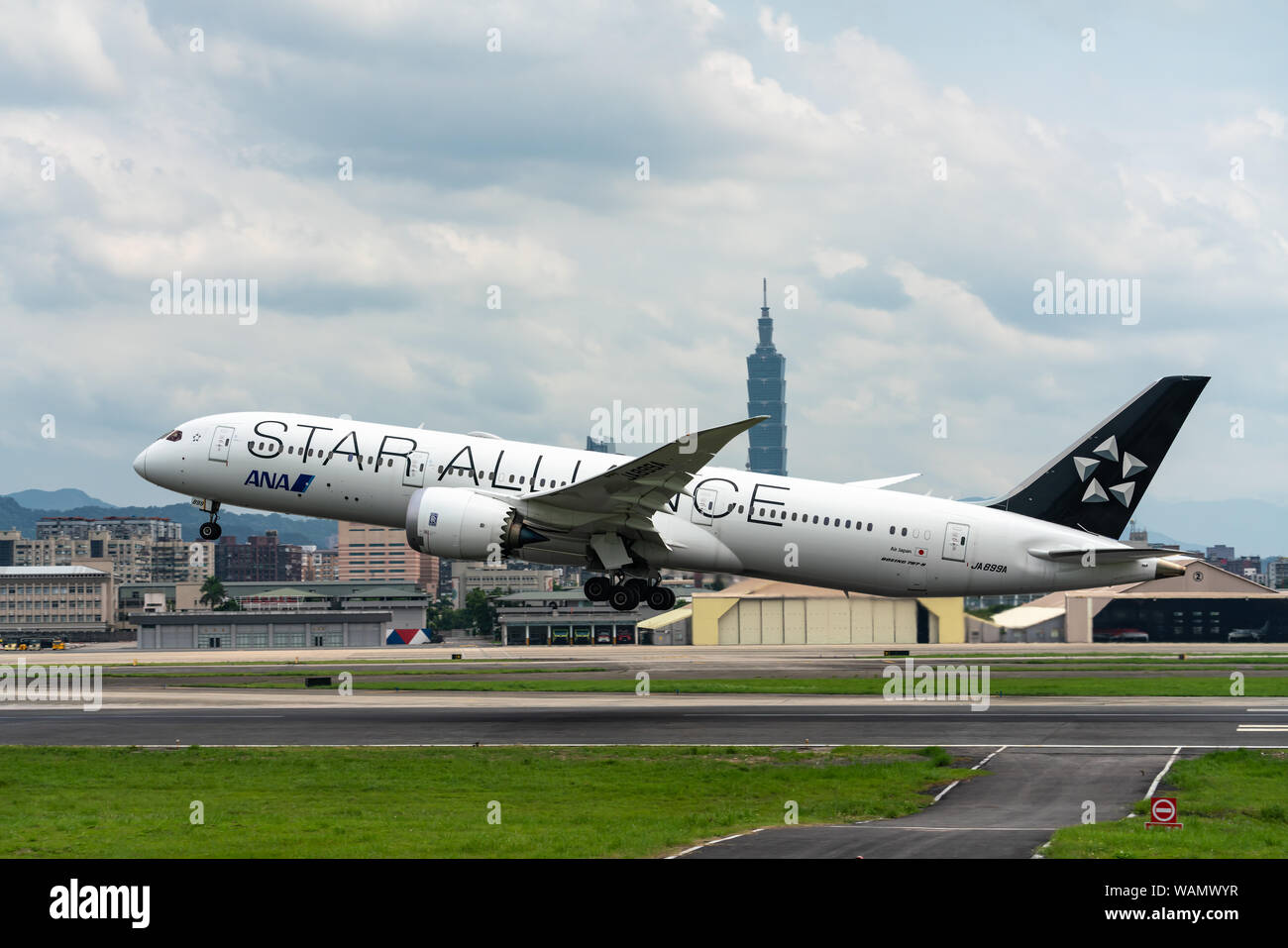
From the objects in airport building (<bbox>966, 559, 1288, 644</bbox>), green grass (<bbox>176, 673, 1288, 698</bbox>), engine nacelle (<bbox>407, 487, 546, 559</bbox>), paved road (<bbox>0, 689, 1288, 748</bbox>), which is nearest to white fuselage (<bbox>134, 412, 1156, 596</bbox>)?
engine nacelle (<bbox>407, 487, 546, 559</bbox>)

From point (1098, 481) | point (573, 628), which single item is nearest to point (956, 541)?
point (1098, 481)

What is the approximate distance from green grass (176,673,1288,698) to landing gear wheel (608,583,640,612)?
10796 millimetres

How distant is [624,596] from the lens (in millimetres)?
52438

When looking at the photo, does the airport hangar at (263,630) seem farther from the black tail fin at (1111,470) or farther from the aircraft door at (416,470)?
the black tail fin at (1111,470)

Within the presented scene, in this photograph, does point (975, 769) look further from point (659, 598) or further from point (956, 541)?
point (659, 598)

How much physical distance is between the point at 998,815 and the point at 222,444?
35151mm

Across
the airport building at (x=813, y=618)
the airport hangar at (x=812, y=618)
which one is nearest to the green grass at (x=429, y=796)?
the airport hangar at (x=812, y=618)

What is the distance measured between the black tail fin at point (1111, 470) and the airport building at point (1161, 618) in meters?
76.2

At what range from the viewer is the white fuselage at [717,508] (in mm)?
50812

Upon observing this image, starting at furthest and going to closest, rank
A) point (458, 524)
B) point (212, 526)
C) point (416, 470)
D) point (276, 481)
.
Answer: point (212, 526) → point (276, 481) → point (416, 470) → point (458, 524)

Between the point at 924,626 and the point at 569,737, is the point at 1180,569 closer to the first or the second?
the point at 569,737

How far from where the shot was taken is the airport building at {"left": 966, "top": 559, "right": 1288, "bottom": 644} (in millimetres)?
130875

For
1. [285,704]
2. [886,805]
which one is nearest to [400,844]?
[886,805]

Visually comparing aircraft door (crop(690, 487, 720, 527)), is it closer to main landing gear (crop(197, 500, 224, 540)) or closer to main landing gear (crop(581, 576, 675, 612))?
main landing gear (crop(581, 576, 675, 612))
